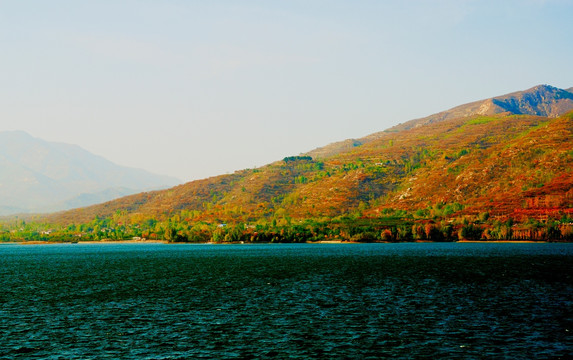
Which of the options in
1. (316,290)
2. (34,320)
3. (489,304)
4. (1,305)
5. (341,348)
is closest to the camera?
(341,348)

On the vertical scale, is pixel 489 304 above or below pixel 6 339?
below

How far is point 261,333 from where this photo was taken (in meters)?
54.2

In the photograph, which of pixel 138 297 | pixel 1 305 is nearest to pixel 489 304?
pixel 138 297

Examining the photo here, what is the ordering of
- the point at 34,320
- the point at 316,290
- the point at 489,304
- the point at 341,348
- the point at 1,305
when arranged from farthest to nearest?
the point at 316,290
the point at 1,305
the point at 489,304
the point at 34,320
the point at 341,348

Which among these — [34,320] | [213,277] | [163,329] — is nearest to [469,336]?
[163,329]

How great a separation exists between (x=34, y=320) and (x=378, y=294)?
46.9 metres

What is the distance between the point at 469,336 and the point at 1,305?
61.7 metres

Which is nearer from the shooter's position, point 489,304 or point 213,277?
point 489,304

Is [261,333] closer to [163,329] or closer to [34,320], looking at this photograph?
[163,329]

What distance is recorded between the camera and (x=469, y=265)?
137250mm

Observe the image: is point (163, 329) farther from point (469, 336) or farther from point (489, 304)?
point (489, 304)

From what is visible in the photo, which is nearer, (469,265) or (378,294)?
(378,294)

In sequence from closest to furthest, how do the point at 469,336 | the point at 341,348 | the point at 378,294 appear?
1. the point at 341,348
2. the point at 469,336
3. the point at 378,294

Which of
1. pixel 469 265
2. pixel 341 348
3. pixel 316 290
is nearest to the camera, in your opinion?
pixel 341 348
